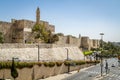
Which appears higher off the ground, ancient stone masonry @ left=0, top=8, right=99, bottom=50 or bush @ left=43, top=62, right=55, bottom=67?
ancient stone masonry @ left=0, top=8, right=99, bottom=50

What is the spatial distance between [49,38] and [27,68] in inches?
1074

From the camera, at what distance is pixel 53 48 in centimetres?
5519

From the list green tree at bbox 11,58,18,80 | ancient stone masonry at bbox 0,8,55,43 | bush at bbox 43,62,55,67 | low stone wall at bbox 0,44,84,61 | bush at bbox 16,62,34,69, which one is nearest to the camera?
green tree at bbox 11,58,18,80

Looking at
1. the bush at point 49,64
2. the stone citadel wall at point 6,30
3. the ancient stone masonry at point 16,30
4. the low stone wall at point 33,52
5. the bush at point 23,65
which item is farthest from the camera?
the ancient stone masonry at point 16,30

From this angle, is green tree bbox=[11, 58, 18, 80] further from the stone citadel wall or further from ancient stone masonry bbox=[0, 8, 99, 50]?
the stone citadel wall

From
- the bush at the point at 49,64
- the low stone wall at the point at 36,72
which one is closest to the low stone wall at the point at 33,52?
the bush at the point at 49,64

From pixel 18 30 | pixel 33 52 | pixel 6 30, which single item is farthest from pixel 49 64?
pixel 18 30

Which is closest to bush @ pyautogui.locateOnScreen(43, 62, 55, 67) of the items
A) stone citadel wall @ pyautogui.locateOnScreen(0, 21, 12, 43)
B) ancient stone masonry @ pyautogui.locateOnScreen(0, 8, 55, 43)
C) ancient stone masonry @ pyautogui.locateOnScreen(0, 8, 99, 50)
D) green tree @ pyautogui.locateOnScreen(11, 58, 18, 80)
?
green tree @ pyautogui.locateOnScreen(11, 58, 18, 80)

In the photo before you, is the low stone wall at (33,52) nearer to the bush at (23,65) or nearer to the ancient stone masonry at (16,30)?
the bush at (23,65)

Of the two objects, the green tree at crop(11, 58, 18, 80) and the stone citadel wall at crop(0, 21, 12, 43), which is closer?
the green tree at crop(11, 58, 18, 80)

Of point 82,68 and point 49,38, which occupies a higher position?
point 49,38

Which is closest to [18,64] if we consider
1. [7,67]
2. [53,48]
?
[7,67]

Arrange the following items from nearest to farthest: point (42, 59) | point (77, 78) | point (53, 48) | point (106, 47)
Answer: point (77, 78) → point (42, 59) → point (53, 48) → point (106, 47)

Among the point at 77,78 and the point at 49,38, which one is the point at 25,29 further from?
the point at 77,78
